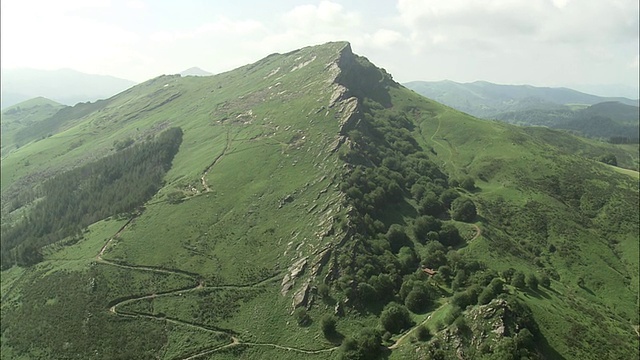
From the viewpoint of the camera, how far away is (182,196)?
6791 inches

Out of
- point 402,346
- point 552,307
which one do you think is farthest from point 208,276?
point 552,307

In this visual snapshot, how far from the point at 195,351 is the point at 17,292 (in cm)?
8162

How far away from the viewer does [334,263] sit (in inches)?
4835

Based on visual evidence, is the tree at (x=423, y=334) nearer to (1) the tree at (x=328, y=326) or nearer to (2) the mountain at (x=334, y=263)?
(2) the mountain at (x=334, y=263)

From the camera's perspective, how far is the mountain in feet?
322

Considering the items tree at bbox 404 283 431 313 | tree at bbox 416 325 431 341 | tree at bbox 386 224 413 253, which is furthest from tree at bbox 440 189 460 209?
tree at bbox 416 325 431 341

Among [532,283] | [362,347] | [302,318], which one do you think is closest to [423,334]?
[362,347]

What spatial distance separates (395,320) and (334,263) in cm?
2895

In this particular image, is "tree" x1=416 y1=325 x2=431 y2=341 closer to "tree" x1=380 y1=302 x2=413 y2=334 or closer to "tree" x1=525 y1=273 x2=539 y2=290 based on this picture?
"tree" x1=380 y1=302 x2=413 y2=334

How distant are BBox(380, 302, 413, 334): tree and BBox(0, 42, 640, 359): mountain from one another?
0.35m

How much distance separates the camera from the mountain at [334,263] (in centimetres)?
9812

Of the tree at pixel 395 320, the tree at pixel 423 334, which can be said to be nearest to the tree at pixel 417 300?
the tree at pixel 395 320

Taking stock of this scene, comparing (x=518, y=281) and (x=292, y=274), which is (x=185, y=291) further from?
(x=518, y=281)

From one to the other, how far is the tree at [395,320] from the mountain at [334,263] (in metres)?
0.35
